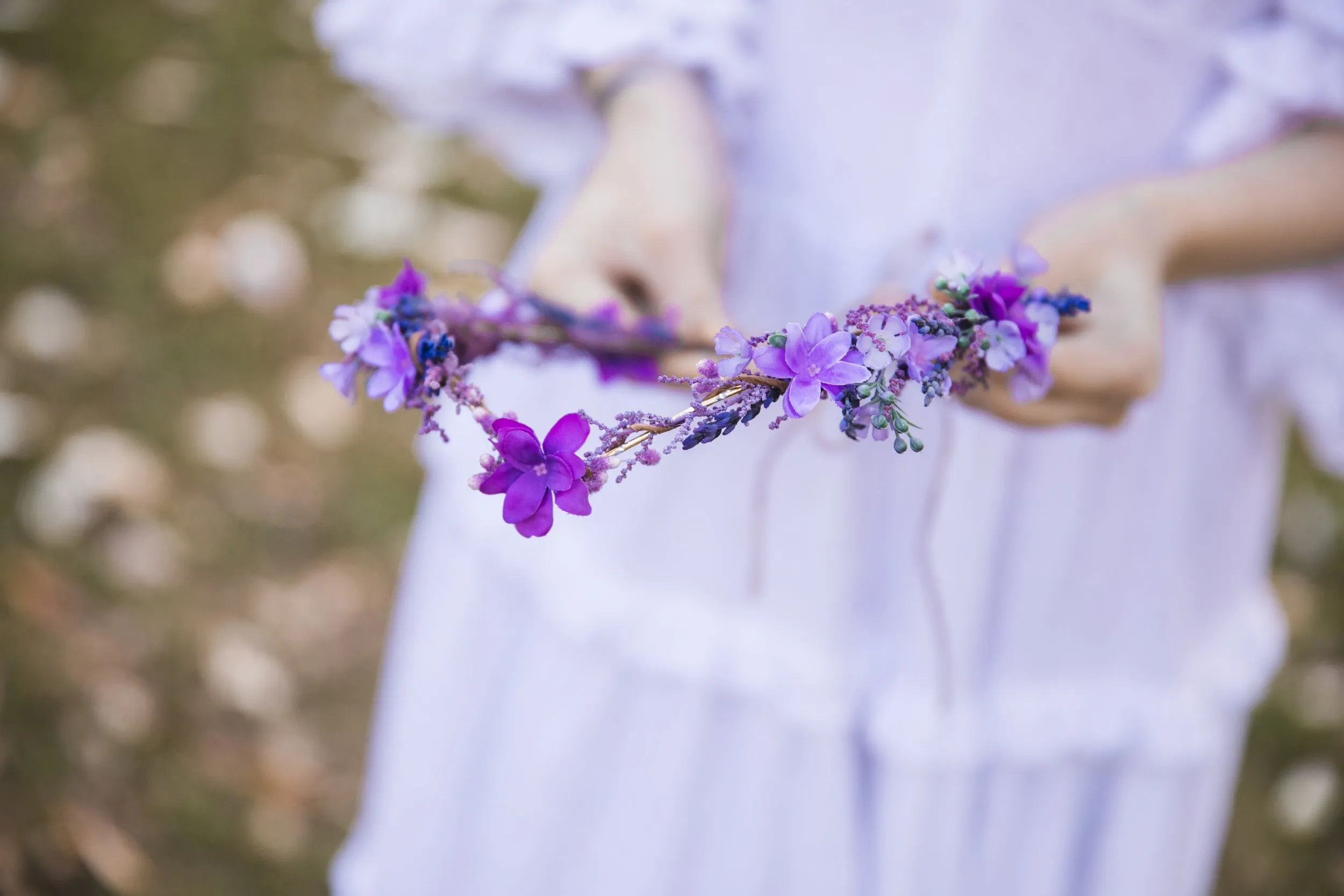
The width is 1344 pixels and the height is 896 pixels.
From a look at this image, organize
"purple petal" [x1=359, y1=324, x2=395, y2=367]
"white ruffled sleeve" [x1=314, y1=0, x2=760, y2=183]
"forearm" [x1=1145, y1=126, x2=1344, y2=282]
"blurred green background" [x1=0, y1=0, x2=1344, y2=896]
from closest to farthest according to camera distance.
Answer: "purple petal" [x1=359, y1=324, x2=395, y2=367], "forearm" [x1=1145, y1=126, x2=1344, y2=282], "white ruffled sleeve" [x1=314, y1=0, x2=760, y2=183], "blurred green background" [x1=0, y1=0, x2=1344, y2=896]

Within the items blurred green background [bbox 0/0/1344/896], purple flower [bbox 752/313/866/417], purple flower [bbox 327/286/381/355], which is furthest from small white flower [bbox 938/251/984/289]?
blurred green background [bbox 0/0/1344/896]

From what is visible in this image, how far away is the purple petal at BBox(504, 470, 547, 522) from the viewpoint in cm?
59

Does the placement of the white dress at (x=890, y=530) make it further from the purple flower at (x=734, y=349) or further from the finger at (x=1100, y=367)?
the purple flower at (x=734, y=349)

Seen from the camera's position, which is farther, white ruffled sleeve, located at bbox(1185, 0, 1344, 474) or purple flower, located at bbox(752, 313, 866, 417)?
white ruffled sleeve, located at bbox(1185, 0, 1344, 474)

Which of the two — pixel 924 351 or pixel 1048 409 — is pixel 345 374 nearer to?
pixel 924 351

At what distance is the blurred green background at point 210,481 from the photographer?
2.06m

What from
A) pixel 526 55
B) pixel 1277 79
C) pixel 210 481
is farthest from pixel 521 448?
pixel 210 481

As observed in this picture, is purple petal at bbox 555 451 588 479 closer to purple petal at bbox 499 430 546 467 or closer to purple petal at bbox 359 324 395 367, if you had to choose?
purple petal at bbox 499 430 546 467

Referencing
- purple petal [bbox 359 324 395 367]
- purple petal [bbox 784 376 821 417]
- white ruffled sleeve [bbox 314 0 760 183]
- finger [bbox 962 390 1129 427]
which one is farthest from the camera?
white ruffled sleeve [bbox 314 0 760 183]

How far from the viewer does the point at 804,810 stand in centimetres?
116

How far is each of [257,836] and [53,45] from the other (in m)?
2.87

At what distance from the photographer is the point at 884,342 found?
0.61 m

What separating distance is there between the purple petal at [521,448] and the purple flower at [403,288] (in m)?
0.20

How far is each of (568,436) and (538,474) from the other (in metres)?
0.03
